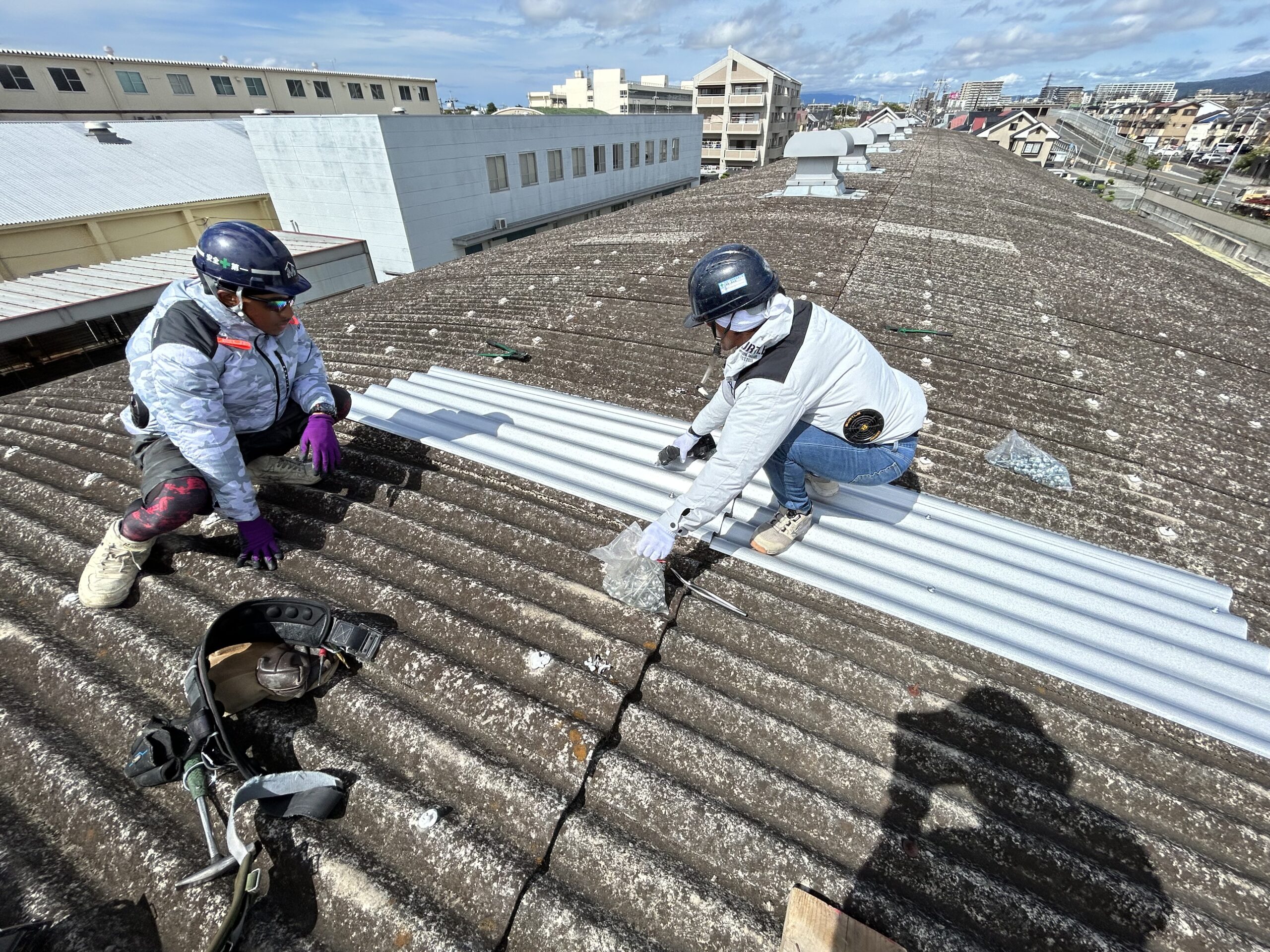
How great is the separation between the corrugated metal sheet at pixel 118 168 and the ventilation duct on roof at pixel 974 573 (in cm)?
2239

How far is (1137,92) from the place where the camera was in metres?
149

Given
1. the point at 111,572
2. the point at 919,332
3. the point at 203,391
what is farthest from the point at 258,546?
the point at 919,332

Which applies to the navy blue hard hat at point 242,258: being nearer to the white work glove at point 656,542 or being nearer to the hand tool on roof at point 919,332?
the white work glove at point 656,542

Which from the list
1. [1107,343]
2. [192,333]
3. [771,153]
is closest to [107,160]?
[192,333]

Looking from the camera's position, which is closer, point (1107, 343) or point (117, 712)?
point (117, 712)

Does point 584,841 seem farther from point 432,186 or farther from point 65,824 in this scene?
point 432,186

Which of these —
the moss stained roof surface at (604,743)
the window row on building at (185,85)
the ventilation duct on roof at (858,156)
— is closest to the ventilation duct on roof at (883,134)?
the ventilation duct on roof at (858,156)

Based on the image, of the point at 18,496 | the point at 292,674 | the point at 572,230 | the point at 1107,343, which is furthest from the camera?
the point at 572,230

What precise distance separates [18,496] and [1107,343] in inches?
347

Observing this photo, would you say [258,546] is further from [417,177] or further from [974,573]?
[417,177]

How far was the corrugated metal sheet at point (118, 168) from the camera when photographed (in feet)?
55.2

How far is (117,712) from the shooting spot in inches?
78.6

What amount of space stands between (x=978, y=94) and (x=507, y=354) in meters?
217

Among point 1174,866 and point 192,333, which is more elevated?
point 192,333
